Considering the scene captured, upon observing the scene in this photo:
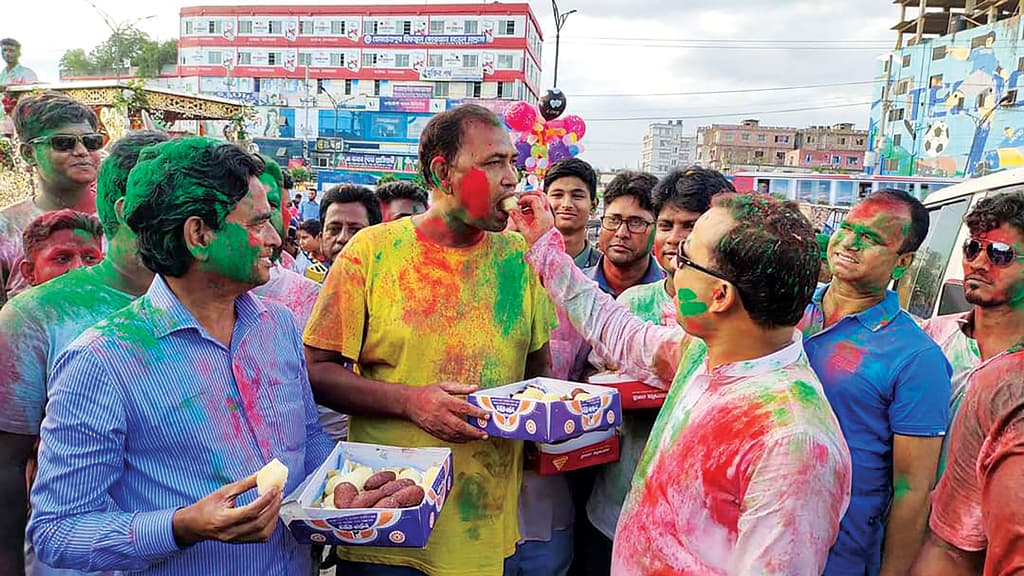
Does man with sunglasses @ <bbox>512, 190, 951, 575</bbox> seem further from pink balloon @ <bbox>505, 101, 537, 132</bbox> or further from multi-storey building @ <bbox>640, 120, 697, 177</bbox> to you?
multi-storey building @ <bbox>640, 120, 697, 177</bbox>

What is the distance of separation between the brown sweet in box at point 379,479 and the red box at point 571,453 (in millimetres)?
659

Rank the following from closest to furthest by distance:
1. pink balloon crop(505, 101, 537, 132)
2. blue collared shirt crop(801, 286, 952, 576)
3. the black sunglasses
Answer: the black sunglasses → blue collared shirt crop(801, 286, 952, 576) → pink balloon crop(505, 101, 537, 132)

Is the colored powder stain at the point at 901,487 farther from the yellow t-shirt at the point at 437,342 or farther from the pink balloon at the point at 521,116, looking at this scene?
the pink balloon at the point at 521,116

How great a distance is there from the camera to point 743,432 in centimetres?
146

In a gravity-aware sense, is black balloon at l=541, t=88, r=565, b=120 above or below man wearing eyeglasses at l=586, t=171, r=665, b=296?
above

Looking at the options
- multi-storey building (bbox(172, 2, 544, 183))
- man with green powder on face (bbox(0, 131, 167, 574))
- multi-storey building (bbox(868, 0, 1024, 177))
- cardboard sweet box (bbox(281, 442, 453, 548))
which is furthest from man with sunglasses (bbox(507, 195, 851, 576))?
multi-storey building (bbox(172, 2, 544, 183))

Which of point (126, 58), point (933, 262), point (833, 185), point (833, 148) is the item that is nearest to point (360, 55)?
point (126, 58)

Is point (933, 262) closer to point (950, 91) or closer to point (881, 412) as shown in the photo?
point (881, 412)

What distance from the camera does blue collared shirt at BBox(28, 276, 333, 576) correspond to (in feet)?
4.81

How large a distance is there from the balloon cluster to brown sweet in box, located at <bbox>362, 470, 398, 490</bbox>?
259cm

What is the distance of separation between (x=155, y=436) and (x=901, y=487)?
229cm

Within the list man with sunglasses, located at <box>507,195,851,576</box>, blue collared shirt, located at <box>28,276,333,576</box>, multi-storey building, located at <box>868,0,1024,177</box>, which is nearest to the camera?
man with sunglasses, located at <box>507,195,851,576</box>

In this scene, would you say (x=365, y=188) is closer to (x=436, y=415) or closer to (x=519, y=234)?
(x=519, y=234)

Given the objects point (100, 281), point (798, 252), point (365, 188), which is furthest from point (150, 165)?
point (365, 188)
